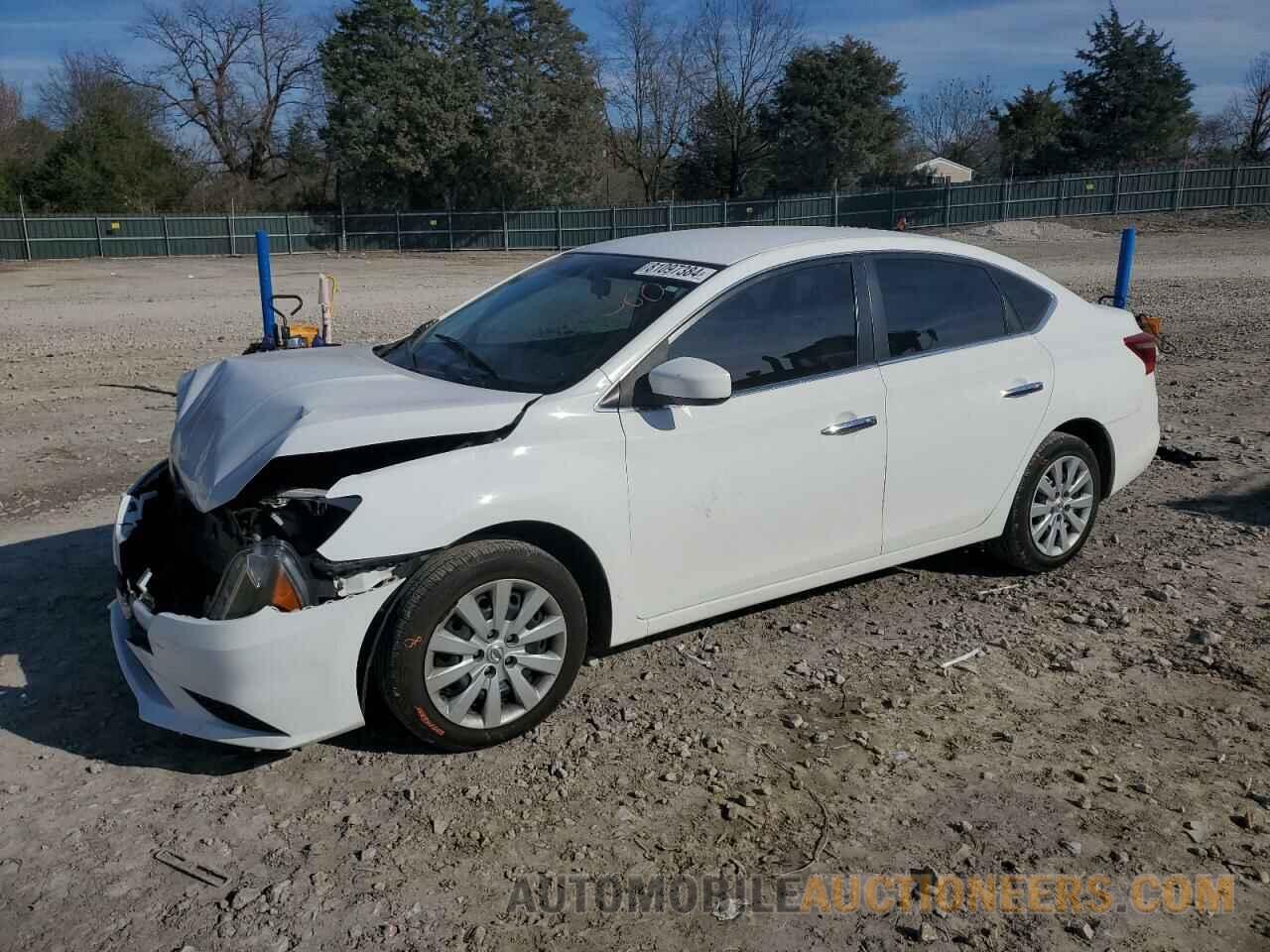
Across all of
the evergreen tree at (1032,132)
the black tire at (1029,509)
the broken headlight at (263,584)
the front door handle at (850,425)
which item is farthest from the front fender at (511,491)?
the evergreen tree at (1032,132)

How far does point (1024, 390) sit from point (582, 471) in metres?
2.37

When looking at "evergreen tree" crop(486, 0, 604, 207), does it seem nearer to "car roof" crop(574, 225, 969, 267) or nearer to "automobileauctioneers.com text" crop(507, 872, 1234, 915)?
"car roof" crop(574, 225, 969, 267)

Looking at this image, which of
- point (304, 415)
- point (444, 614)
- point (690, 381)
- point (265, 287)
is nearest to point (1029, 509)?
point (690, 381)

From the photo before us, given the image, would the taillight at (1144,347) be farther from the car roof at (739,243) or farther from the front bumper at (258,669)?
the front bumper at (258,669)

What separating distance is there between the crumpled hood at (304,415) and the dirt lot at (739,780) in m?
1.00

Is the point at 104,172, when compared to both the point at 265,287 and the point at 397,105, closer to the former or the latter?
the point at 397,105

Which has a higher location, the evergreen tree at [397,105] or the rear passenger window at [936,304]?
the evergreen tree at [397,105]

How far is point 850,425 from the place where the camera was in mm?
4441

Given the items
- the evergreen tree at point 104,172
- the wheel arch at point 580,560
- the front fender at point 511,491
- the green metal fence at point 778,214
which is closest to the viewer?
the front fender at point 511,491

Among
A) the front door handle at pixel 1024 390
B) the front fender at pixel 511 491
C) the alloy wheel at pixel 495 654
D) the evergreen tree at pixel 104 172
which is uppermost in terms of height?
the evergreen tree at pixel 104 172

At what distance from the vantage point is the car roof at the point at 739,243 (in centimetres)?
456

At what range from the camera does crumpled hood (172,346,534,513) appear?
11.9ft

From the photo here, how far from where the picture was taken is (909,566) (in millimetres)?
5625

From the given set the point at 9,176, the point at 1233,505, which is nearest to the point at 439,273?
the point at 9,176
